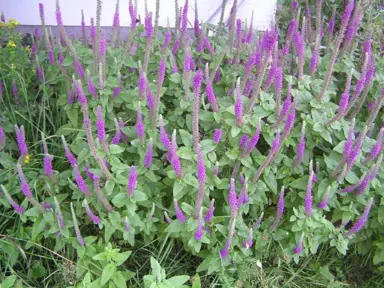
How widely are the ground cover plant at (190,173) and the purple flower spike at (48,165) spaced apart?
2 centimetres

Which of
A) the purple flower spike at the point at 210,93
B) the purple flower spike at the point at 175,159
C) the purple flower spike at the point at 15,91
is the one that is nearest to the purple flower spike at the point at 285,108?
the purple flower spike at the point at 210,93

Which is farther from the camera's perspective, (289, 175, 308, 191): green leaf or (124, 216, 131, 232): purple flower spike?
(289, 175, 308, 191): green leaf

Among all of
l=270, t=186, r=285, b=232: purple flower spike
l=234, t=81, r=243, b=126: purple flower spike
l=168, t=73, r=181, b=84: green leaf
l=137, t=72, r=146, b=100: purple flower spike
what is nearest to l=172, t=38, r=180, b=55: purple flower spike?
l=168, t=73, r=181, b=84: green leaf

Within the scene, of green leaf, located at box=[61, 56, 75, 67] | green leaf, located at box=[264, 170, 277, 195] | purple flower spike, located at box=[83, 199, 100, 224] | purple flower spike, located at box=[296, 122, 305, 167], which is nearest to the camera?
purple flower spike, located at box=[83, 199, 100, 224]

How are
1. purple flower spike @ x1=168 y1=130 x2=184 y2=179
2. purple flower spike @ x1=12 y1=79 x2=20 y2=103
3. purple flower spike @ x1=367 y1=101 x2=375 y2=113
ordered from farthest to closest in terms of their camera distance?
purple flower spike @ x1=12 y1=79 x2=20 y2=103 → purple flower spike @ x1=367 y1=101 x2=375 y2=113 → purple flower spike @ x1=168 y1=130 x2=184 y2=179

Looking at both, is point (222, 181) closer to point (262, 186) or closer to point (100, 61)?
point (262, 186)

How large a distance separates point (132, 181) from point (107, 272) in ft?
1.70

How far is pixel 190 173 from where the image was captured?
2.38 meters

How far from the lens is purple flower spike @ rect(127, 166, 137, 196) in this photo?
2.22 m

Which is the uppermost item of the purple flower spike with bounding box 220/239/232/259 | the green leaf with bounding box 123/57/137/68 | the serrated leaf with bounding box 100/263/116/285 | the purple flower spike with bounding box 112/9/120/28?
the purple flower spike with bounding box 112/9/120/28

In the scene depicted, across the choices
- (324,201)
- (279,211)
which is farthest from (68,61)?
(324,201)

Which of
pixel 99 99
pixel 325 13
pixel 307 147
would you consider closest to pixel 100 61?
pixel 99 99

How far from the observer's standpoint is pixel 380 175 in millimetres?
2707

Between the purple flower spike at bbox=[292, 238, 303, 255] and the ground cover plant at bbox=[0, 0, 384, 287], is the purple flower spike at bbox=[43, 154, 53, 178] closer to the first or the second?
the ground cover plant at bbox=[0, 0, 384, 287]
